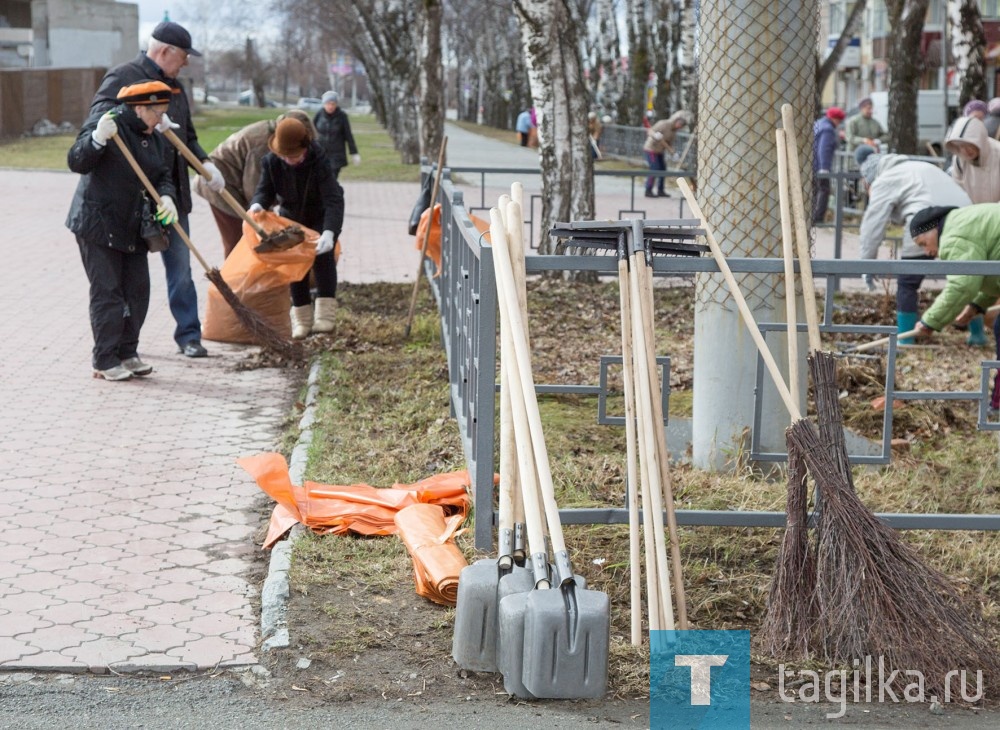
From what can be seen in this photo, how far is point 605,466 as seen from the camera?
5.81m

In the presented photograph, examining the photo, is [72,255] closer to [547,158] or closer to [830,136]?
[547,158]

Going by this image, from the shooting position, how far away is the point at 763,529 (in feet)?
16.9

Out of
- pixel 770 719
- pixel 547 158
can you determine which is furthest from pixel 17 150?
pixel 770 719

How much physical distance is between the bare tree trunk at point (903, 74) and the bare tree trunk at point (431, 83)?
656cm

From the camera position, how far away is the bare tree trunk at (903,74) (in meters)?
19.3

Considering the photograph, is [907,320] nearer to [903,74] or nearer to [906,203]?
[906,203]

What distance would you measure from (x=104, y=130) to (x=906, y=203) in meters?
5.05

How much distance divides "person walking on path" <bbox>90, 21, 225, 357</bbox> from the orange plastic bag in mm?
370

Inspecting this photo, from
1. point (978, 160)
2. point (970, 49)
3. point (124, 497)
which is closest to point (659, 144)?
point (970, 49)

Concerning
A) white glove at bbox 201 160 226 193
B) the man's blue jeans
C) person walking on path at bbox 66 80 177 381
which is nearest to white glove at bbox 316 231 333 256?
white glove at bbox 201 160 226 193

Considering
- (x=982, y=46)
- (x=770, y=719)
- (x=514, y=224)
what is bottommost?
(x=770, y=719)

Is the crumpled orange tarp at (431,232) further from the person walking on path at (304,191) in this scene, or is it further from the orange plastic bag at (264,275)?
the orange plastic bag at (264,275)

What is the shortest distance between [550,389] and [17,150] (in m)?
30.3

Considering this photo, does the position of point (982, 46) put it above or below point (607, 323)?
above
